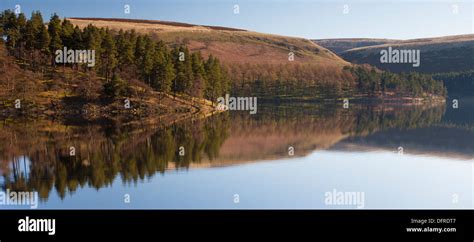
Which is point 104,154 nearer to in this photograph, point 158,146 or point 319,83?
point 158,146

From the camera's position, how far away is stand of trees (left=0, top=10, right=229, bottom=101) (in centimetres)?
8319

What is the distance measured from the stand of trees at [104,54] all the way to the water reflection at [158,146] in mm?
21129

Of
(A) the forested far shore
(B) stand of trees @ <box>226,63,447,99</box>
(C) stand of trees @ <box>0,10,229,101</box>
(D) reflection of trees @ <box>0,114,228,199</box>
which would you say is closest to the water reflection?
(D) reflection of trees @ <box>0,114,228,199</box>

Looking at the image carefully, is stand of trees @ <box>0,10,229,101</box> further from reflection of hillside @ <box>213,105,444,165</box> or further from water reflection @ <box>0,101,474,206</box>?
reflection of hillside @ <box>213,105,444,165</box>

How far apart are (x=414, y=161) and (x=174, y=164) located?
15.9 metres

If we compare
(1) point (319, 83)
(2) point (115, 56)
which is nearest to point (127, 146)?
(2) point (115, 56)

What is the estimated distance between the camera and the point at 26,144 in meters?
42.7

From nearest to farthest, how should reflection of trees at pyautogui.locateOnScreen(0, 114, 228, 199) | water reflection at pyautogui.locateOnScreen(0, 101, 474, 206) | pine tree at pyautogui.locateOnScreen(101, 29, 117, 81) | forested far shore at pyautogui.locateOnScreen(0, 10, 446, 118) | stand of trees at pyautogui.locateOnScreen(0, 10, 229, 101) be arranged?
reflection of trees at pyautogui.locateOnScreen(0, 114, 228, 199) → water reflection at pyautogui.locateOnScreen(0, 101, 474, 206) → forested far shore at pyautogui.locateOnScreen(0, 10, 446, 118) → stand of trees at pyautogui.locateOnScreen(0, 10, 229, 101) → pine tree at pyautogui.locateOnScreen(101, 29, 117, 81)

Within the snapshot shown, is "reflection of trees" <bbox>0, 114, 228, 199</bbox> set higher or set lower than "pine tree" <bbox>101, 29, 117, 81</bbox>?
lower

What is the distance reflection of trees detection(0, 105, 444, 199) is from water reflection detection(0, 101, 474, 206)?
Result: 0.16 ft

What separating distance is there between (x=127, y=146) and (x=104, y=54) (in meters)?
47.6

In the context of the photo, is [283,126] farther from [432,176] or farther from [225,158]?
[432,176]

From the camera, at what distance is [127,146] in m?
42.3
